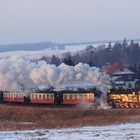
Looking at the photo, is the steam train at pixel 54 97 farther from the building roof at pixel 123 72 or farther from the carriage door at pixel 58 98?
the building roof at pixel 123 72

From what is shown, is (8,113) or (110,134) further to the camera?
(8,113)

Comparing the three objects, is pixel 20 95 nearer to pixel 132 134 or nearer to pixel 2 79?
pixel 2 79

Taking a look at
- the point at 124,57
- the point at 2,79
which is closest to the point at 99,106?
the point at 2,79

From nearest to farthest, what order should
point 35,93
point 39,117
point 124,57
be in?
1. point 39,117
2. point 35,93
3. point 124,57

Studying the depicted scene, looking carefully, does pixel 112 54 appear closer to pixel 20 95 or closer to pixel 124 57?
pixel 124 57

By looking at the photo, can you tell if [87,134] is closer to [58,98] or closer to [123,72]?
[58,98]

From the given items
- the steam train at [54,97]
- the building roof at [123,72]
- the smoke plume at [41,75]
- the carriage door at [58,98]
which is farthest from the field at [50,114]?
the building roof at [123,72]

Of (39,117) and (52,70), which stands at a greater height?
(52,70)

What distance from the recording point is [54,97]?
158 feet

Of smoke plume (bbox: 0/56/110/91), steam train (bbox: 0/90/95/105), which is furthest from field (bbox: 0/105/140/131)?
smoke plume (bbox: 0/56/110/91)

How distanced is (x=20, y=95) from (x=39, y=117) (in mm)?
10388

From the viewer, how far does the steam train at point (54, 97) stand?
151 ft

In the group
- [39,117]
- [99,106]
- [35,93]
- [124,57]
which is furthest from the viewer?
[124,57]

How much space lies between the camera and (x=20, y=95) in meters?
51.7
